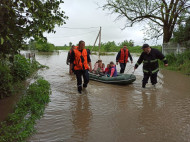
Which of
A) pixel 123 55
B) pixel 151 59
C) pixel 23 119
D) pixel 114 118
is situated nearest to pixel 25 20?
pixel 23 119

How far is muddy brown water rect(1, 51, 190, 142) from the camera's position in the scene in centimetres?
351

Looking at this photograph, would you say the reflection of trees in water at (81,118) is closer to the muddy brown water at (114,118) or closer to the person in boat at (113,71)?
the muddy brown water at (114,118)

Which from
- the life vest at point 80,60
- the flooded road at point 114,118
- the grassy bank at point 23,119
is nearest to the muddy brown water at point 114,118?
the flooded road at point 114,118

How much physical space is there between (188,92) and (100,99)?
12.2 ft

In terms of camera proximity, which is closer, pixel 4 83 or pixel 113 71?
pixel 4 83

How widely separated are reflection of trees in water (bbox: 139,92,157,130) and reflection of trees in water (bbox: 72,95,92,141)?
128 centimetres

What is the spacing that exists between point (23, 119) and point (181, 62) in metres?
13.1

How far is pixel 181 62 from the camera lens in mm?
14016

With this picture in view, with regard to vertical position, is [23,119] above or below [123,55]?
below

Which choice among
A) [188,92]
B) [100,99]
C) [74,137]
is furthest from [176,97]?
[74,137]

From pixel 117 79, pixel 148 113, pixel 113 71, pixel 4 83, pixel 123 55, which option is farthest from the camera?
pixel 123 55

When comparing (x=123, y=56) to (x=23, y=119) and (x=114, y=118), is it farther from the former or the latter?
(x=23, y=119)

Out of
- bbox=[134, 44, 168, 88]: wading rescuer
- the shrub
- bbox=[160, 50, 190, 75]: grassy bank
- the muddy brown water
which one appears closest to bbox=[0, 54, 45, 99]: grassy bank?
the shrub

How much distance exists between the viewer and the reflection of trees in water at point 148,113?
161 inches
